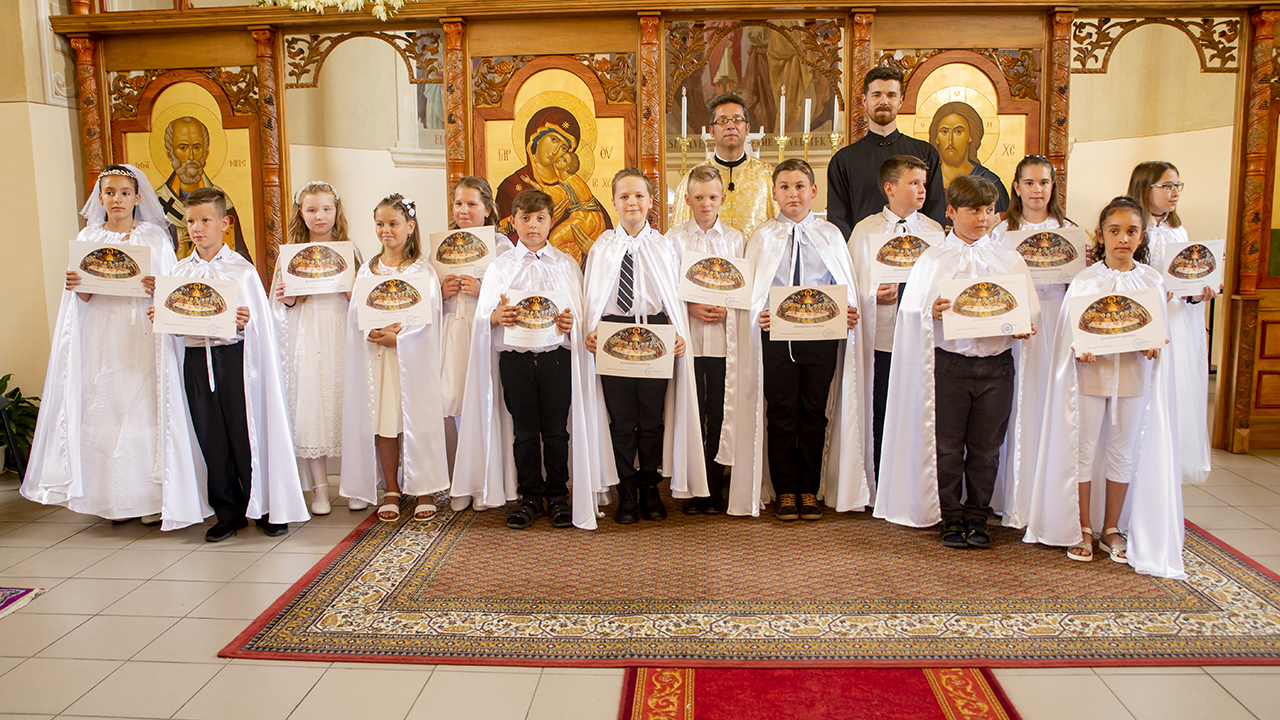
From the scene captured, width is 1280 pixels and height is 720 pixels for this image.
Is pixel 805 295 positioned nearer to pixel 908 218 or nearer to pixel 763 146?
pixel 908 218

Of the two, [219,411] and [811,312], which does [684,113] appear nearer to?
[811,312]

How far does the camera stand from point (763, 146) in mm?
11328

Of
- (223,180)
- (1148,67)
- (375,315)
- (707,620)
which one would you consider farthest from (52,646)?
(1148,67)

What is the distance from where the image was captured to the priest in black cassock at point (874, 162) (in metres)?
5.23

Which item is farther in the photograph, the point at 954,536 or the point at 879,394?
the point at 879,394

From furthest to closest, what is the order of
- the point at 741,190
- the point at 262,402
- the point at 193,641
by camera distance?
the point at 741,190 → the point at 262,402 → the point at 193,641

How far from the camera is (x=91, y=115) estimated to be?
21.9 feet

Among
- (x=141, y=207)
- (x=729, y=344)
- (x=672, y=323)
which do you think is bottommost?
(x=729, y=344)

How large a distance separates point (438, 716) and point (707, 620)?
1.20 m

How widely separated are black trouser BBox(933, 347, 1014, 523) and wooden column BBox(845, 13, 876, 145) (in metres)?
2.53

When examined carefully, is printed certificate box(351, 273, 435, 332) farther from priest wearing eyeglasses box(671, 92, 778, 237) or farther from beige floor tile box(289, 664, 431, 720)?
beige floor tile box(289, 664, 431, 720)

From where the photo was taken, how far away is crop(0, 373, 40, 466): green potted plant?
6227 mm

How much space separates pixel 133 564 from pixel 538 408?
Result: 2312mm

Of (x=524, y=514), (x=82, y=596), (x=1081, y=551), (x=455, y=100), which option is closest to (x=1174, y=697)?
(x=1081, y=551)
